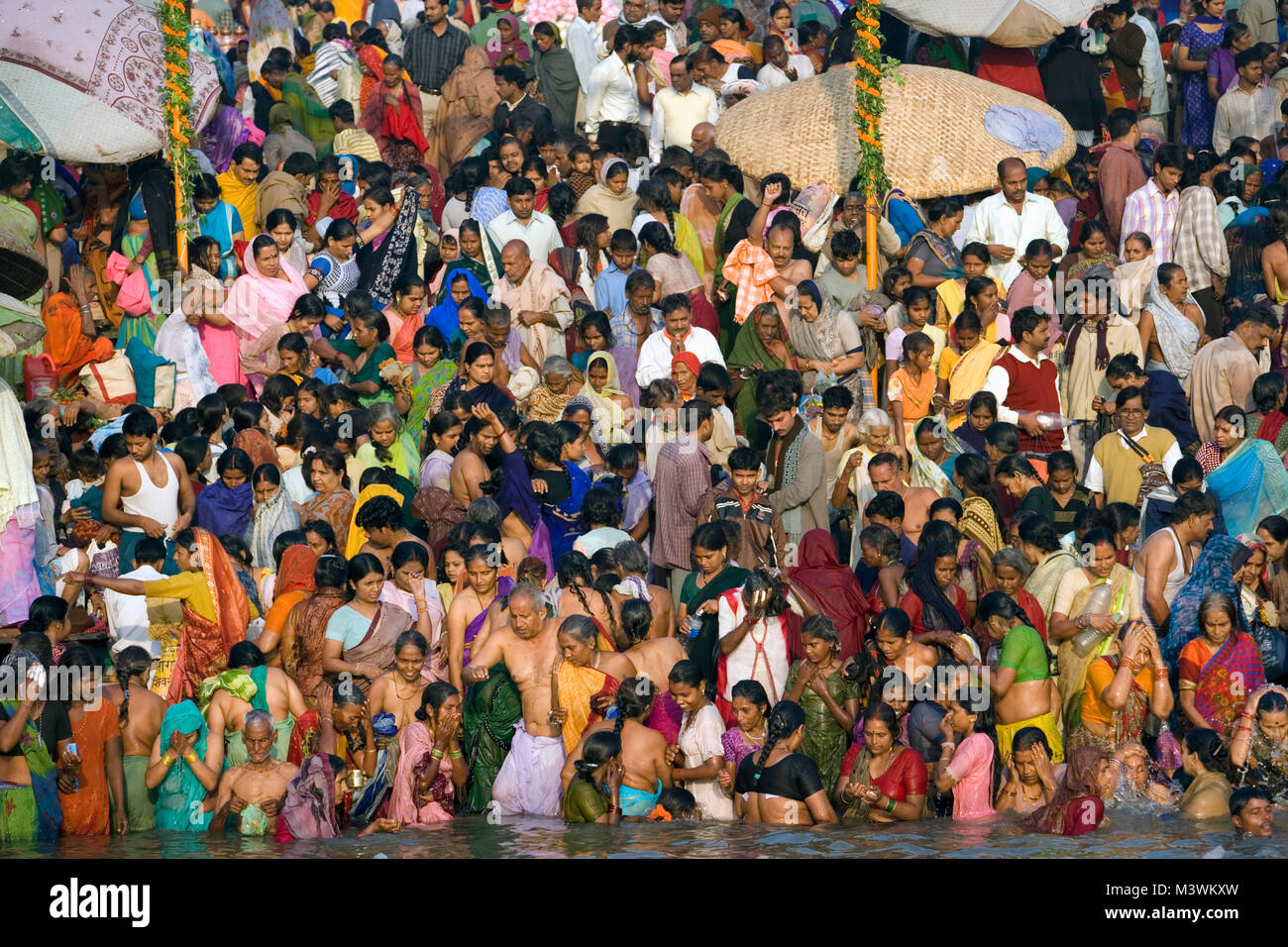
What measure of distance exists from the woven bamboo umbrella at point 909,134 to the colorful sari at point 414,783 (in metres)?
6.26

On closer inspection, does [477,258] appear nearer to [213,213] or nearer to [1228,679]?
[213,213]

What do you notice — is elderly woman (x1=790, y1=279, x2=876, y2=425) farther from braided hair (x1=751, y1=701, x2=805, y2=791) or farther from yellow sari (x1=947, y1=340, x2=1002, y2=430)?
braided hair (x1=751, y1=701, x2=805, y2=791)

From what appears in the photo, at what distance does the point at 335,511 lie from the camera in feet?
40.6

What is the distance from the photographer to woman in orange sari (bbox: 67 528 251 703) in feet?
38.3

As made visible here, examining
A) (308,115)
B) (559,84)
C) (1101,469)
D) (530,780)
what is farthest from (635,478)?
(308,115)

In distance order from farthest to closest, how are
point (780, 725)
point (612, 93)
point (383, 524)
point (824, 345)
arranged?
point (612, 93) → point (824, 345) → point (383, 524) → point (780, 725)

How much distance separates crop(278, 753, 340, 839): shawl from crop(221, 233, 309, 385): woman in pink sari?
426 cm

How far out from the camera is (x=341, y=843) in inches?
415

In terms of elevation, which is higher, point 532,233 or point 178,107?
point 178,107

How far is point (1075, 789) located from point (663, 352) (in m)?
4.43

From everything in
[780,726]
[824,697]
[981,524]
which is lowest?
[780,726]

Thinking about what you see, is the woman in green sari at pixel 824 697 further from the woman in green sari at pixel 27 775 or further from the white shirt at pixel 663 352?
the woman in green sari at pixel 27 775
